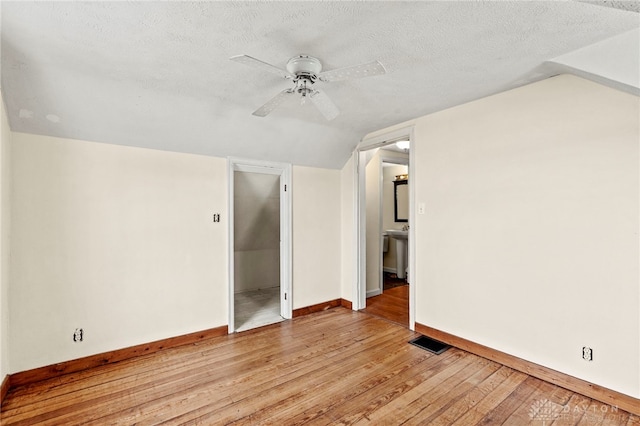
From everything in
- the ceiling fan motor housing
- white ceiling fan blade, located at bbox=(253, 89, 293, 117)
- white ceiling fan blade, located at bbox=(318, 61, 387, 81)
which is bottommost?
white ceiling fan blade, located at bbox=(253, 89, 293, 117)

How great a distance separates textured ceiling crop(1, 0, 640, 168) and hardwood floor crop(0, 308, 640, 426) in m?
1.97

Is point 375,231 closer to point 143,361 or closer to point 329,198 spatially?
point 329,198

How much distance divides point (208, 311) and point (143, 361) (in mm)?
688

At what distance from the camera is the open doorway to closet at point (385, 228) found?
3.68 metres

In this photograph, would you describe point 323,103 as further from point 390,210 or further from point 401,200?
point 390,210

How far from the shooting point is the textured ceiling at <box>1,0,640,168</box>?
147 centimetres

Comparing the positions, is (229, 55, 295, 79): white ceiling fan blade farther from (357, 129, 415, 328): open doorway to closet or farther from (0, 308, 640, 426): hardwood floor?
(0, 308, 640, 426): hardwood floor

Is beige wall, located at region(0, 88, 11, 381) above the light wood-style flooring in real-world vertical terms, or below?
above

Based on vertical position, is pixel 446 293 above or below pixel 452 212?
below

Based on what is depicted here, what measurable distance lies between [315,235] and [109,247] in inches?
87.7

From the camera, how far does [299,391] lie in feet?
7.03

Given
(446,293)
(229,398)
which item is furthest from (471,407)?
(229,398)

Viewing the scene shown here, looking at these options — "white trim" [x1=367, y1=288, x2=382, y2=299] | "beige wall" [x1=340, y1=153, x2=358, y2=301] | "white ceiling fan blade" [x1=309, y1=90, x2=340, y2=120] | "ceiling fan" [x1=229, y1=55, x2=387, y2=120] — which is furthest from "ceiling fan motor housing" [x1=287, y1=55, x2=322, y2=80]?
"white trim" [x1=367, y1=288, x2=382, y2=299]

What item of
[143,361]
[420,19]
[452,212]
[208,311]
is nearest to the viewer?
[420,19]
